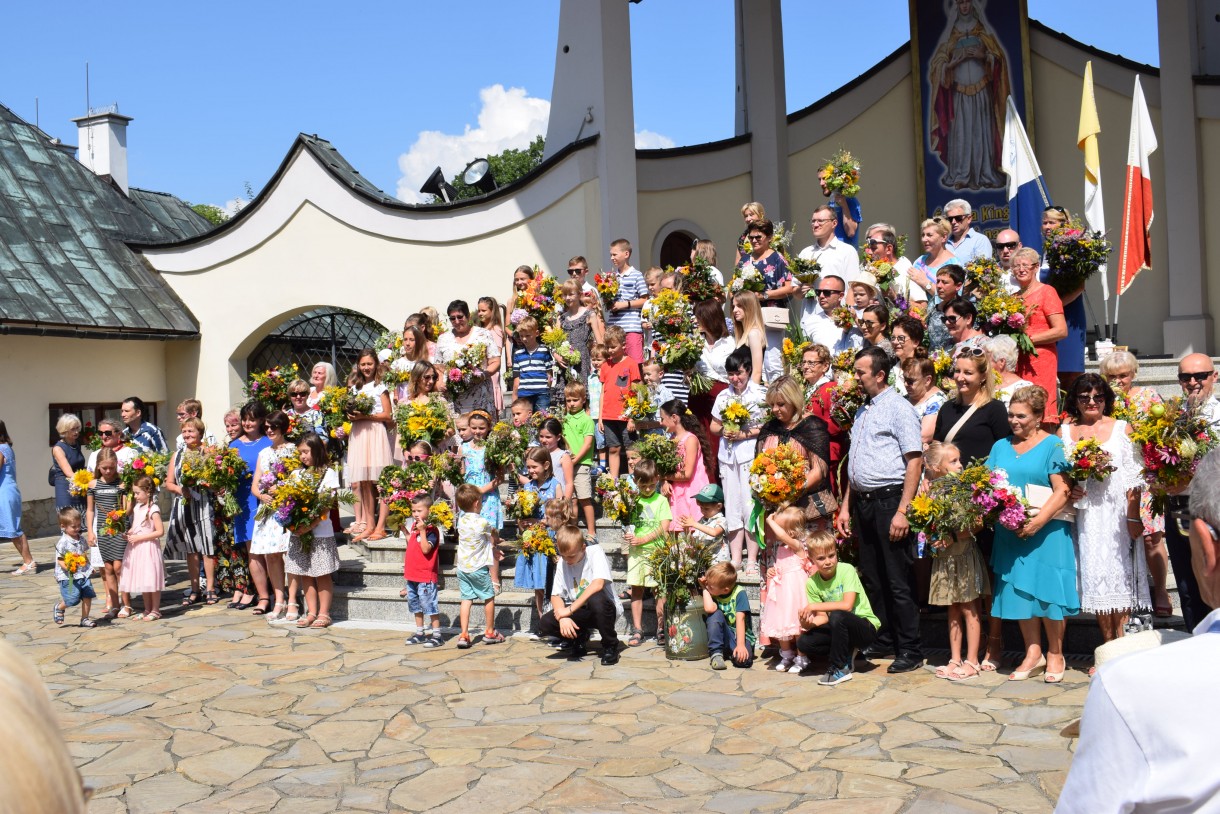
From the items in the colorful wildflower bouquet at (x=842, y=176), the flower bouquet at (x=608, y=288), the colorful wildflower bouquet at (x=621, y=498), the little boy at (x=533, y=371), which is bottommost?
the colorful wildflower bouquet at (x=621, y=498)

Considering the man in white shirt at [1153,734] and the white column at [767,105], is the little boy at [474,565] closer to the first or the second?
the man in white shirt at [1153,734]

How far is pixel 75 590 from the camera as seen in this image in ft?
38.5

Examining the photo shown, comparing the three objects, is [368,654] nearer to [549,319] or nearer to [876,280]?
[549,319]

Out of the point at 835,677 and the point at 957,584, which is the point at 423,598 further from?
the point at 957,584

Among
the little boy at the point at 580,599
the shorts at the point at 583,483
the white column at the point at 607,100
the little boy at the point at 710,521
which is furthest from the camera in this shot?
the white column at the point at 607,100

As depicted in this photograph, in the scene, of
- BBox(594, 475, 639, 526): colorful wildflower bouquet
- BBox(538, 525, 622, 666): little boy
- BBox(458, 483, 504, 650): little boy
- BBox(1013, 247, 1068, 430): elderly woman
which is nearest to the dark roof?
BBox(458, 483, 504, 650): little boy

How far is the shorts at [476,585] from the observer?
1018 cm

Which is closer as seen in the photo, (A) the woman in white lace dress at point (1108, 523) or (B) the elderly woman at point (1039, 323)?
(A) the woman in white lace dress at point (1108, 523)

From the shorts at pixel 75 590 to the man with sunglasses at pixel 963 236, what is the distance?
28.6 feet

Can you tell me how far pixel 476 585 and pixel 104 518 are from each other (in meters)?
4.61

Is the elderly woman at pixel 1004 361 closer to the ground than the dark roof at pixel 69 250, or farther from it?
closer to the ground

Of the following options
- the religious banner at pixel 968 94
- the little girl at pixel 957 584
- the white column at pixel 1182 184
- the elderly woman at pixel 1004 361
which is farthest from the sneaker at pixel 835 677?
the religious banner at pixel 968 94

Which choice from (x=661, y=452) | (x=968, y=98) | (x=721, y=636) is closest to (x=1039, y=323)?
(x=661, y=452)

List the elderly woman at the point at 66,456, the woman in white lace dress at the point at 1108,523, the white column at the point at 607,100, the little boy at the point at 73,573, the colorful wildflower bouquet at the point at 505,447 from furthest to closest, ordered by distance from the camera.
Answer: the white column at the point at 607,100, the elderly woman at the point at 66,456, the little boy at the point at 73,573, the colorful wildflower bouquet at the point at 505,447, the woman in white lace dress at the point at 1108,523
